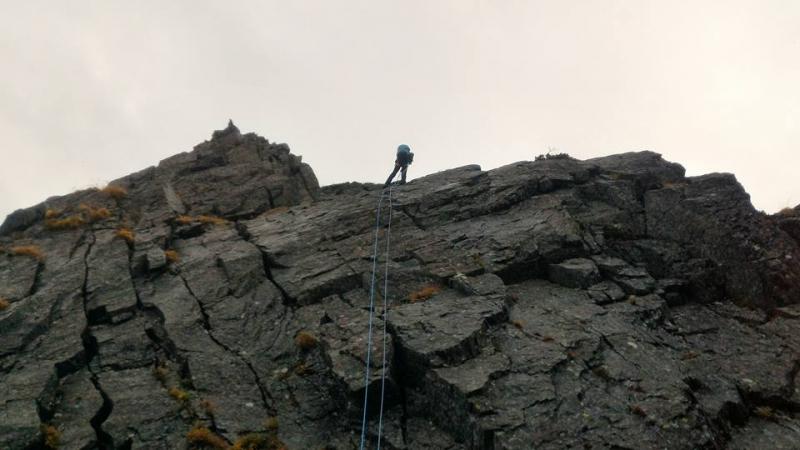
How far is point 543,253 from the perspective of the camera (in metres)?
18.0

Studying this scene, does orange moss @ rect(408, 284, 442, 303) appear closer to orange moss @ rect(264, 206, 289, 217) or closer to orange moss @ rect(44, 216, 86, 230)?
orange moss @ rect(264, 206, 289, 217)

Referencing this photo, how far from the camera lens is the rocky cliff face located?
486 inches

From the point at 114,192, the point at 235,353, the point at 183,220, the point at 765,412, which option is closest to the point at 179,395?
the point at 235,353

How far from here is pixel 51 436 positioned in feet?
40.5

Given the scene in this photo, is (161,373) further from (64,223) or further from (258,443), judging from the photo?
(64,223)

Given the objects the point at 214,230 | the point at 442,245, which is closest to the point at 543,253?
the point at 442,245

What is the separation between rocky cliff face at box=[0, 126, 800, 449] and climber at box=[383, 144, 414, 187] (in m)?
1.48

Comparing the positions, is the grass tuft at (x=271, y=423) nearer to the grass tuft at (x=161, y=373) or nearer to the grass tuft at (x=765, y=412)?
the grass tuft at (x=161, y=373)

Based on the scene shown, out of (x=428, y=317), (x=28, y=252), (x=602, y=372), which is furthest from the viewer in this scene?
(x=28, y=252)

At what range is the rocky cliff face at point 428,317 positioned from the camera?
40.5 feet

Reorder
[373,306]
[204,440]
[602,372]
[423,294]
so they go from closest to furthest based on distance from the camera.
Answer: [204,440] < [602,372] < [373,306] < [423,294]

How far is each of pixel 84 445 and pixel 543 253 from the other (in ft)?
46.4

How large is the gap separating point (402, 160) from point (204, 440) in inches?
645

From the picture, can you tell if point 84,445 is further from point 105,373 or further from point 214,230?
point 214,230
